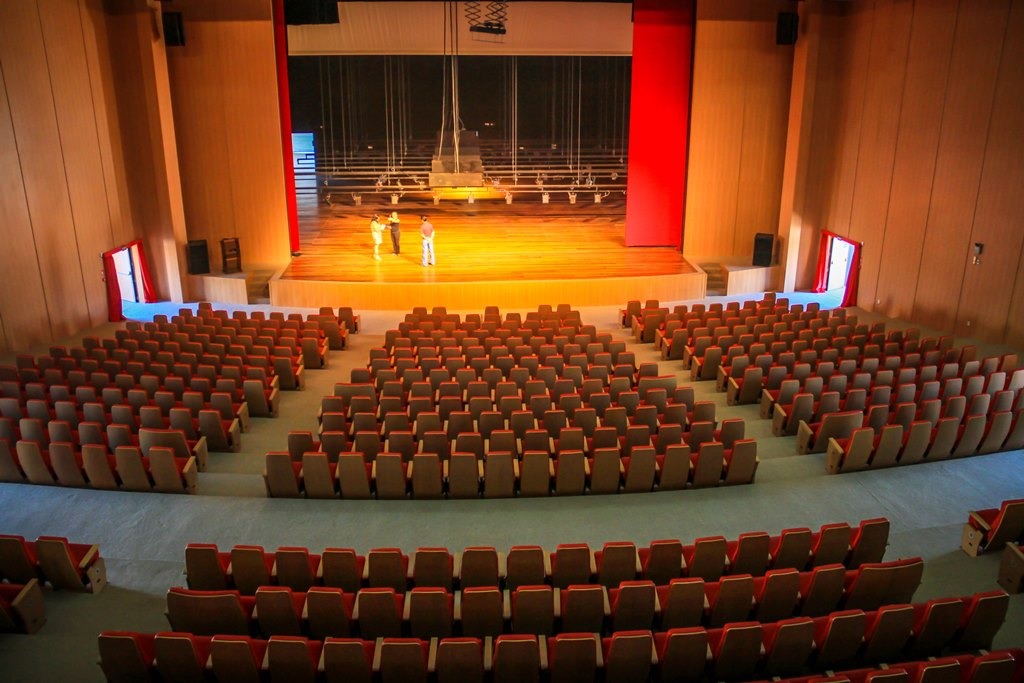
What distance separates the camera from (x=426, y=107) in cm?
2114

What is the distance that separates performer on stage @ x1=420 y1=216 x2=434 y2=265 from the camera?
13141 millimetres

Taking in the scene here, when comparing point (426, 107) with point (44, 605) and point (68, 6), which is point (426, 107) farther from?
point (44, 605)

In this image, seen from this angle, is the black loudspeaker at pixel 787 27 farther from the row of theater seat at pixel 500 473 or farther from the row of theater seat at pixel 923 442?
the row of theater seat at pixel 500 473

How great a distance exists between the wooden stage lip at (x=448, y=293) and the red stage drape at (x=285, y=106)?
1655 millimetres

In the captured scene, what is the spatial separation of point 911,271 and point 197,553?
10.2 m

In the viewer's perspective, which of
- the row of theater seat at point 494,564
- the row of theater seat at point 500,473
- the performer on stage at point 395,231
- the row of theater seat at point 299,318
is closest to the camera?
the row of theater seat at point 494,564

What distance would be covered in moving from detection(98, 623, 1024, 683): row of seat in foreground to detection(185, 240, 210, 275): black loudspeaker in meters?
9.95

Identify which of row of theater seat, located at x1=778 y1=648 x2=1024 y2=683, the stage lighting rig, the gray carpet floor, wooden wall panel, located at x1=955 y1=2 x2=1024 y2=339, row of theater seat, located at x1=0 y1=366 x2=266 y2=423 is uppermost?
the stage lighting rig

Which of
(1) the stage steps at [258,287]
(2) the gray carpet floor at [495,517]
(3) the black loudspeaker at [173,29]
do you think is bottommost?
(2) the gray carpet floor at [495,517]

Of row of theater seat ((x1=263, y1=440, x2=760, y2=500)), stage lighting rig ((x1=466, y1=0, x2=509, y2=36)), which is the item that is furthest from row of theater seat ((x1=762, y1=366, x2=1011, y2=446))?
stage lighting rig ((x1=466, y1=0, x2=509, y2=36))

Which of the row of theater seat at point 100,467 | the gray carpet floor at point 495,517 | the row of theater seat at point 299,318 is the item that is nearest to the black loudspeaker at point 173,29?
the row of theater seat at point 299,318

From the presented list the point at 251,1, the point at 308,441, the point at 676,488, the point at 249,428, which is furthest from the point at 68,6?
the point at 676,488

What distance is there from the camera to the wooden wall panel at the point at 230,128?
12.8 m

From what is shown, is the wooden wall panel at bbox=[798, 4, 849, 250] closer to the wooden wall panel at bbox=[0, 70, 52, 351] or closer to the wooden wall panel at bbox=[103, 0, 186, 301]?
the wooden wall panel at bbox=[103, 0, 186, 301]
